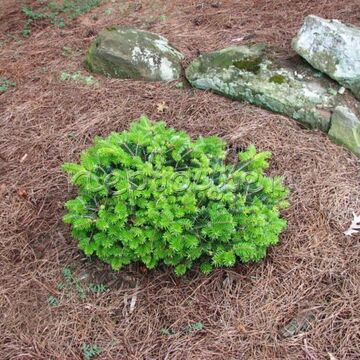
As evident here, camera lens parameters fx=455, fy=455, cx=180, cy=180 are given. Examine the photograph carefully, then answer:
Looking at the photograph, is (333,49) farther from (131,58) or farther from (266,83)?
(131,58)

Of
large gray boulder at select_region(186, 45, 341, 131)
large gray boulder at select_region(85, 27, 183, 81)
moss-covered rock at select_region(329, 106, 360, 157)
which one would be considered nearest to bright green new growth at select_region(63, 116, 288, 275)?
moss-covered rock at select_region(329, 106, 360, 157)

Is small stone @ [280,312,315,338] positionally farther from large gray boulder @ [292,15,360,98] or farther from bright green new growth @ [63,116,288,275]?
large gray boulder @ [292,15,360,98]

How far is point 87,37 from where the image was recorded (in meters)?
4.89

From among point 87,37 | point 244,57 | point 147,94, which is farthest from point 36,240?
point 87,37

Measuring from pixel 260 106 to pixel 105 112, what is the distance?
1.29 meters

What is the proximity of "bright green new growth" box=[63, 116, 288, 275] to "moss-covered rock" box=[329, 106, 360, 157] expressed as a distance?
3.52ft

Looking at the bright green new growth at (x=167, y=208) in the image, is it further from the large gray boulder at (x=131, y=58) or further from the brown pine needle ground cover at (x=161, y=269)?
the large gray boulder at (x=131, y=58)

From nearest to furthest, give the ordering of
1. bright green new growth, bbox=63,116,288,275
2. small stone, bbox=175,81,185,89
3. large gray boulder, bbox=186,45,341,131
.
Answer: bright green new growth, bbox=63,116,288,275 → large gray boulder, bbox=186,45,341,131 → small stone, bbox=175,81,185,89

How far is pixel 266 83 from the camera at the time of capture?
3766 millimetres

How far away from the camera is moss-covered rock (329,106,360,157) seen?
11.2 feet

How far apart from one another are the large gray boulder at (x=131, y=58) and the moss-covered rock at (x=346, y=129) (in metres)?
1.47

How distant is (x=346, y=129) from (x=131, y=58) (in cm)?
196

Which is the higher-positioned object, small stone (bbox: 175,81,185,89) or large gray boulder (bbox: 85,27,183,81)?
large gray boulder (bbox: 85,27,183,81)

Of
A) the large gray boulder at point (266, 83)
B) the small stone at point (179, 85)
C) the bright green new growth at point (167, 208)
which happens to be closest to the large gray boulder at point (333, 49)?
the large gray boulder at point (266, 83)
